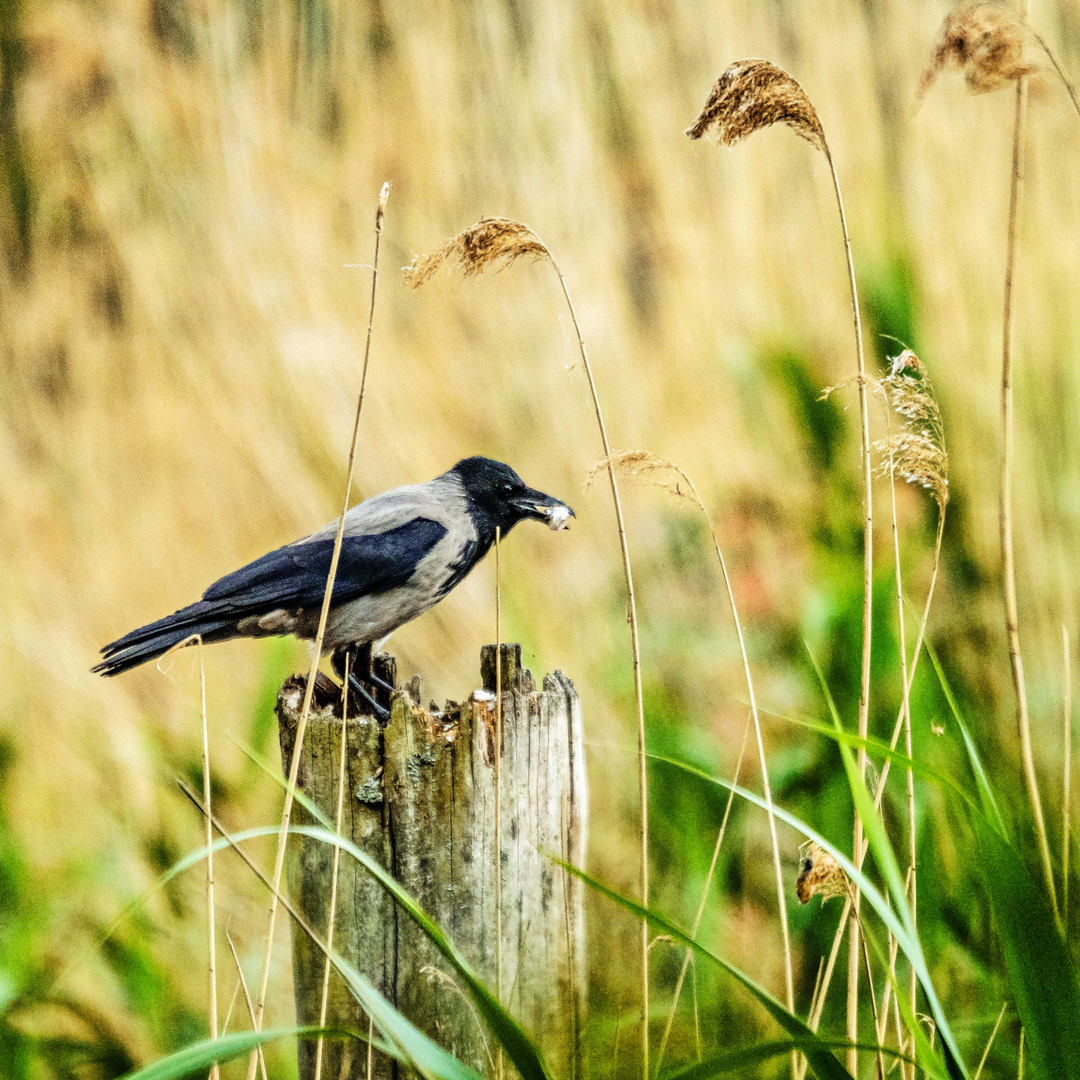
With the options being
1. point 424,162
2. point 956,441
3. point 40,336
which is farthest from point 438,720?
point 40,336

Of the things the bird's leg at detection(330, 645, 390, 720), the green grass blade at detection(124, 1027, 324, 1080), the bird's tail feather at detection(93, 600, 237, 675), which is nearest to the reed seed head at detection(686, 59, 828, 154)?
the green grass blade at detection(124, 1027, 324, 1080)

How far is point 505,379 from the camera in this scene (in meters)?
3.47

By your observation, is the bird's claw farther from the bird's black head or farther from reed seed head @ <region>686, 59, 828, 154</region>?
reed seed head @ <region>686, 59, 828, 154</region>

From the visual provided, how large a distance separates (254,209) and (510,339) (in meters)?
1.14

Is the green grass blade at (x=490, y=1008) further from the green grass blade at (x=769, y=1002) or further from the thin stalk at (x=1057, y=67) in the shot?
the thin stalk at (x=1057, y=67)

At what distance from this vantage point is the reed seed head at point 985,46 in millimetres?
1009

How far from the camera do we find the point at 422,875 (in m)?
1.45

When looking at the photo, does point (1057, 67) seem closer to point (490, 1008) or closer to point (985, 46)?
point (985, 46)

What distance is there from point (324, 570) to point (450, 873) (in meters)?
1.07

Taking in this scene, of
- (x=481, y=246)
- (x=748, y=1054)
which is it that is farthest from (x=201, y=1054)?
(x=481, y=246)

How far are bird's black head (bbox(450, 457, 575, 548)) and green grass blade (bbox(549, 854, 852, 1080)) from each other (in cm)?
176

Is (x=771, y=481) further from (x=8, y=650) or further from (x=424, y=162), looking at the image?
(x=8, y=650)

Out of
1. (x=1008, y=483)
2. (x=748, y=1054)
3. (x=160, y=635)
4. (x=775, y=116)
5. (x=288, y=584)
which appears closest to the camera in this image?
(x=748, y=1054)

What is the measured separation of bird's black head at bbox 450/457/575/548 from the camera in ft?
8.70
